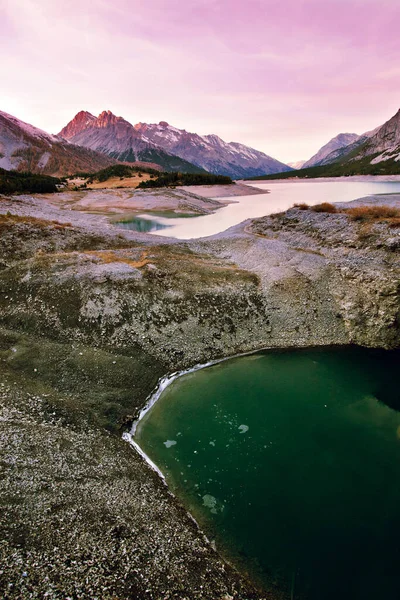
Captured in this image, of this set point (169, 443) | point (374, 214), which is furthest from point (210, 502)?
point (374, 214)

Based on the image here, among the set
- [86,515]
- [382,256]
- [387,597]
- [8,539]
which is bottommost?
[387,597]

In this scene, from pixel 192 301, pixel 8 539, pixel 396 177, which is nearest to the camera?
pixel 8 539

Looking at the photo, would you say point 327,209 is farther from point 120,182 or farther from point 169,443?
point 120,182

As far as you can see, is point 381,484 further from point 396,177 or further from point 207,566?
point 396,177

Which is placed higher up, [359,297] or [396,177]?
[396,177]

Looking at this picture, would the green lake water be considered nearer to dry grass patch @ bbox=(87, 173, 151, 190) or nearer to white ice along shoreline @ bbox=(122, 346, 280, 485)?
white ice along shoreline @ bbox=(122, 346, 280, 485)

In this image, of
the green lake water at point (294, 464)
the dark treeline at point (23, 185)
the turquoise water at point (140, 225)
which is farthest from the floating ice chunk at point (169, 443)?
the dark treeline at point (23, 185)

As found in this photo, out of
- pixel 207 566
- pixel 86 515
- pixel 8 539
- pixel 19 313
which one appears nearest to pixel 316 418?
pixel 207 566
